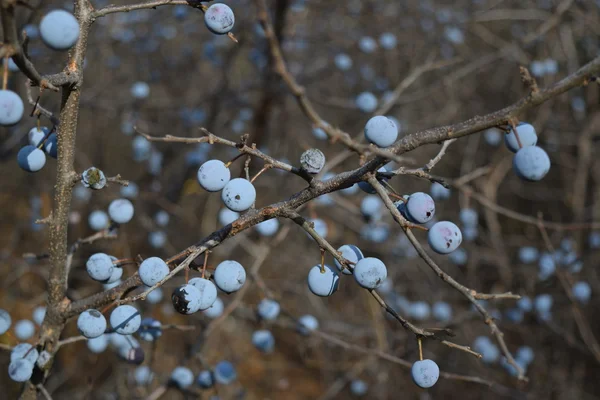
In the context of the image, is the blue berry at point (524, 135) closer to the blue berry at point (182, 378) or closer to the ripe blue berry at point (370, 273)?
the ripe blue berry at point (370, 273)

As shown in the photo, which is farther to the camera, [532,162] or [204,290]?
[204,290]

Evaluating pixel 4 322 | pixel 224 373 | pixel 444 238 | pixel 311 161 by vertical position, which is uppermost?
pixel 311 161

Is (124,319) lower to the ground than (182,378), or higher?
higher

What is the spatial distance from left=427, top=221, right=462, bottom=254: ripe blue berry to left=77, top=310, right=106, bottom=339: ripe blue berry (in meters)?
0.99

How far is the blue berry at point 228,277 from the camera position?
1486mm

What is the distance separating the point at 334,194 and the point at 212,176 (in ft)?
8.11

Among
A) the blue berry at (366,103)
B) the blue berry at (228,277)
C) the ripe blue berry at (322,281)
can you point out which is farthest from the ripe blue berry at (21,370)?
the blue berry at (366,103)

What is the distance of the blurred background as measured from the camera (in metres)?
3.75

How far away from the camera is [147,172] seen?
14.8 ft

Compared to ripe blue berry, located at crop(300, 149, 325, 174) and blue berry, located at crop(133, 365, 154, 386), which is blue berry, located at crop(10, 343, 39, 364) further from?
blue berry, located at crop(133, 365, 154, 386)

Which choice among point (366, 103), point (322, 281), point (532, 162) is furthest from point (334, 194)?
point (532, 162)

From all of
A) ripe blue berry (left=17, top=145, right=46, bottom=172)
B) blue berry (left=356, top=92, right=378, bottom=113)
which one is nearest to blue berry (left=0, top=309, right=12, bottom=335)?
ripe blue berry (left=17, top=145, right=46, bottom=172)

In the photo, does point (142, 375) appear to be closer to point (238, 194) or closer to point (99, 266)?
point (99, 266)

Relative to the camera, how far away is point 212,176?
1481 millimetres
